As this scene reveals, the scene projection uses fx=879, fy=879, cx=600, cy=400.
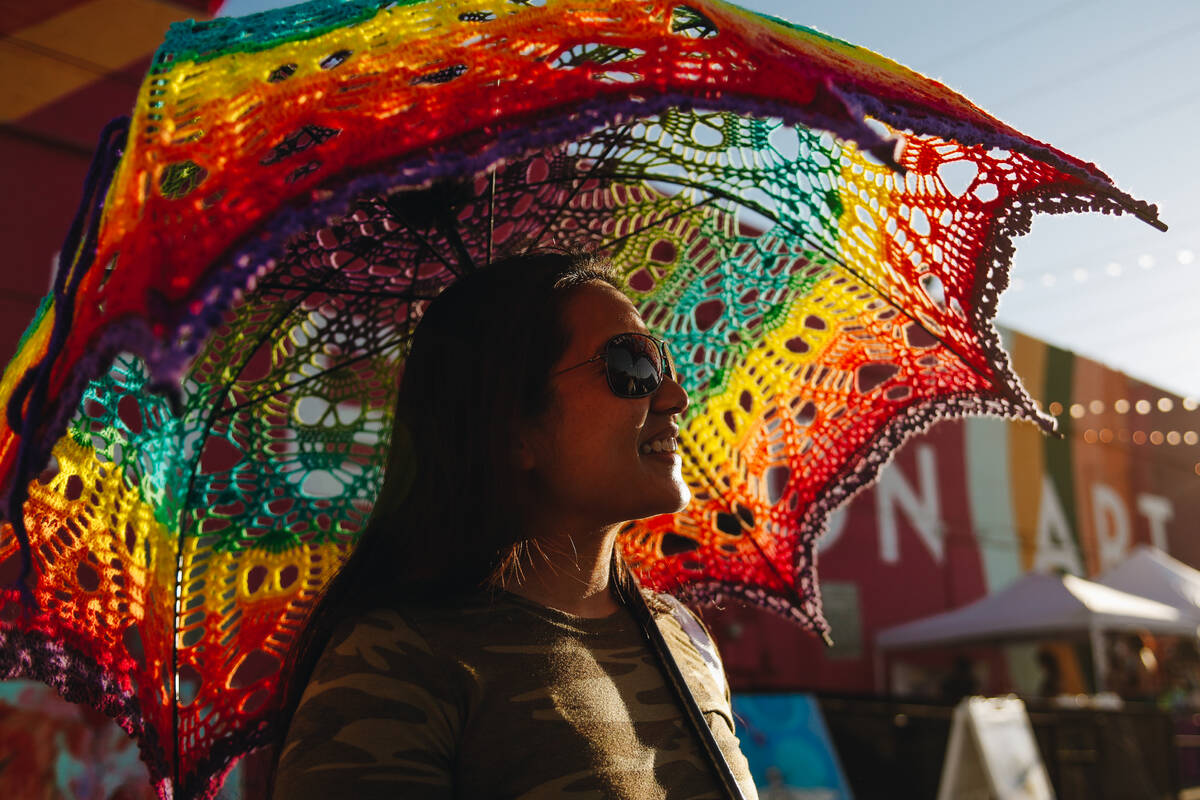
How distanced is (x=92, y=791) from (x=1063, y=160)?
14.1 ft

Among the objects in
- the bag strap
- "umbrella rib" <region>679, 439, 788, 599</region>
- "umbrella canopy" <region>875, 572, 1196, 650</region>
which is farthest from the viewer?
"umbrella canopy" <region>875, 572, 1196, 650</region>

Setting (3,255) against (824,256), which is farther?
(3,255)

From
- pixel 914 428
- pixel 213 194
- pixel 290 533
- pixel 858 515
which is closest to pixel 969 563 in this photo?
pixel 858 515

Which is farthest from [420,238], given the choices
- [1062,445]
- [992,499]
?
[1062,445]

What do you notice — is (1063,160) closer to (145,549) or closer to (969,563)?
(145,549)

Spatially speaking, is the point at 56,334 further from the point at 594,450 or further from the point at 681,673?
the point at 681,673

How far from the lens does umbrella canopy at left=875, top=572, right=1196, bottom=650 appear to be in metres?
9.45

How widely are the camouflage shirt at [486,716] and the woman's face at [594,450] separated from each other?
0.22 meters

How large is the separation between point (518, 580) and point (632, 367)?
43 centimetres

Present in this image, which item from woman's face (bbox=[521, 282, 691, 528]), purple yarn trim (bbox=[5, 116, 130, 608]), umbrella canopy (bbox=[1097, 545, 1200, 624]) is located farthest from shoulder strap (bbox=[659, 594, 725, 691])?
umbrella canopy (bbox=[1097, 545, 1200, 624])

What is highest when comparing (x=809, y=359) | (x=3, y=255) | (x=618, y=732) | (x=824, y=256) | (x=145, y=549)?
(x=3, y=255)

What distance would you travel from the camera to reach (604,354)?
63.7 inches

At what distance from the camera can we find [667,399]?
1.66 metres

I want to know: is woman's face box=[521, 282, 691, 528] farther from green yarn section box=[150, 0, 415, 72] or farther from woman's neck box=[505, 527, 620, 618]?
green yarn section box=[150, 0, 415, 72]
